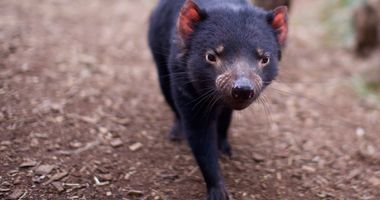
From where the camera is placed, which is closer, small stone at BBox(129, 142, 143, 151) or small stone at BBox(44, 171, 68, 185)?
small stone at BBox(44, 171, 68, 185)

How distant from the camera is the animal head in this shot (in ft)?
9.39

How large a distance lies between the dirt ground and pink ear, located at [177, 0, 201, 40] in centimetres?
119

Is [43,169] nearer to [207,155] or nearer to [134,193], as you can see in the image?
[134,193]

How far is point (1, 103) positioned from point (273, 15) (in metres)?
2.60

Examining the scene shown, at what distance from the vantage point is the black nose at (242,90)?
267 centimetres

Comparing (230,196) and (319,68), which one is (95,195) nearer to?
(230,196)

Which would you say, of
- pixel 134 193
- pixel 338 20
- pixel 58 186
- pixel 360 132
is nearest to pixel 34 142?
pixel 58 186

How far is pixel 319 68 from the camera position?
20.5 ft

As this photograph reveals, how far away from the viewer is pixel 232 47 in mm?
2959

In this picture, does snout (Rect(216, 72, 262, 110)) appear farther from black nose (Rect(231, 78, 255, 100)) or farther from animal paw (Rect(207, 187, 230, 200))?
animal paw (Rect(207, 187, 230, 200))

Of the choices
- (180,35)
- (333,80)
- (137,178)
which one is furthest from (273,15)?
(333,80)

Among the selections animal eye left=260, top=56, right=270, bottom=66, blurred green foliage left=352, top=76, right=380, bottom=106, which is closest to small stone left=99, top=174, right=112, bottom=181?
animal eye left=260, top=56, right=270, bottom=66

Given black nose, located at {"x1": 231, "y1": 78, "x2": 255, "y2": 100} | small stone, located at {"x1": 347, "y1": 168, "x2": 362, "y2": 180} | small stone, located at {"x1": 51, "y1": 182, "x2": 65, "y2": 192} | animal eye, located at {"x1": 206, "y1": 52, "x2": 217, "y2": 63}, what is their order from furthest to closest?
small stone, located at {"x1": 347, "y1": 168, "x2": 362, "y2": 180} < small stone, located at {"x1": 51, "y1": 182, "x2": 65, "y2": 192} < animal eye, located at {"x1": 206, "y1": 52, "x2": 217, "y2": 63} < black nose, located at {"x1": 231, "y1": 78, "x2": 255, "y2": 100}

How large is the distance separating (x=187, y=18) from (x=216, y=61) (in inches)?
16.6
